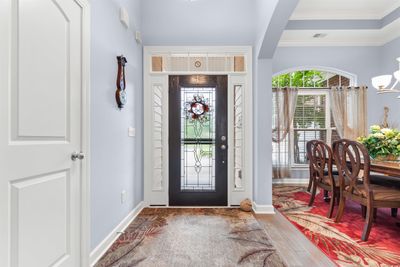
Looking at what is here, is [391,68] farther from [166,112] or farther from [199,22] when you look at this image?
[166,112]

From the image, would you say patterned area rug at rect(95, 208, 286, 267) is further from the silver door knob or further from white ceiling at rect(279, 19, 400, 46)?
→ white ceiling at rect(279, 19, 400, 46)

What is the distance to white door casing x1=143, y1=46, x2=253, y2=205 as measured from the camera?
→ 138 inches

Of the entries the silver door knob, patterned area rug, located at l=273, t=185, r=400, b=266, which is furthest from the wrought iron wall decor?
patterned area rug, located at l=273, t=185, r=400, b=266

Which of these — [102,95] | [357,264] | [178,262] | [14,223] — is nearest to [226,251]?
[178,262]

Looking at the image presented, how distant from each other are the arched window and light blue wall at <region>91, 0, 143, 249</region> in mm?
3308

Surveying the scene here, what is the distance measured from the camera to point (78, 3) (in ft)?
5.75

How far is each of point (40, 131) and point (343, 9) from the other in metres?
4.97

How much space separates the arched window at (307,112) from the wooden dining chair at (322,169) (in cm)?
128

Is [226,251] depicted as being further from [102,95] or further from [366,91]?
[366,91]

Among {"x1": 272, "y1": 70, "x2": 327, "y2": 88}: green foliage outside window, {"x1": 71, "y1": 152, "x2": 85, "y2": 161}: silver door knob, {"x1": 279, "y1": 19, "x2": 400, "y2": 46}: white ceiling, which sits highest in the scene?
{"x1": 279, "y1": 19, "x2": 400, "y2": 46}: white ceiling

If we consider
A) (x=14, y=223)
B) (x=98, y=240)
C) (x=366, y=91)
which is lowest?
(x=98, y=240)

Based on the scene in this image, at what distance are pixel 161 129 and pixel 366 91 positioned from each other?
14.4 feet

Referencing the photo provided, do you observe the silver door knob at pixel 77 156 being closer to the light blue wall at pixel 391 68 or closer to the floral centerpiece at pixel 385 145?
the floral centerpiece at pixel 385 145

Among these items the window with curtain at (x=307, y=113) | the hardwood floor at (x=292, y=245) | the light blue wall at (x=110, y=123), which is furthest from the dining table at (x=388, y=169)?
the light blue wall at (x=110, y=123)
